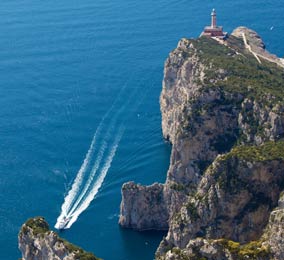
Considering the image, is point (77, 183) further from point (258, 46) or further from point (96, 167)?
point (258, 46)

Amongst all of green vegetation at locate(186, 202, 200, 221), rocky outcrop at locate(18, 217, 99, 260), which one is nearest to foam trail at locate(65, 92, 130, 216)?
green vegetation at locate(186, 202, 200, 221)

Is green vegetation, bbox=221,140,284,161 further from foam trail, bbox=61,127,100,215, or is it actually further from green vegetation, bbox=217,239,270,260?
foam trail, bbox=61,127,100,215

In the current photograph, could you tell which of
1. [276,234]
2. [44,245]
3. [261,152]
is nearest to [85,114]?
[261,152]

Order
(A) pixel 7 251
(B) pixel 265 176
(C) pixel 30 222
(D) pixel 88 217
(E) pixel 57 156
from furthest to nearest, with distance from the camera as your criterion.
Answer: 1. (E) pixel 57 156
2. (D) pixel 88 217
3. (A) pixel 7 251
4. (B) pixel 265 176
5. (C) pixel 30 222

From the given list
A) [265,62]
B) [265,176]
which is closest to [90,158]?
[265,62]

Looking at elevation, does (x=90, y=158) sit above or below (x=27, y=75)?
below

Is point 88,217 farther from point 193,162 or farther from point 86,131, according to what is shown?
point 86,131

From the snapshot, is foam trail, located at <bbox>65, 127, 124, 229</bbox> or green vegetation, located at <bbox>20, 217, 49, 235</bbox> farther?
foam trail, located at <bbox>65, 127, 124, 229</bbox>
